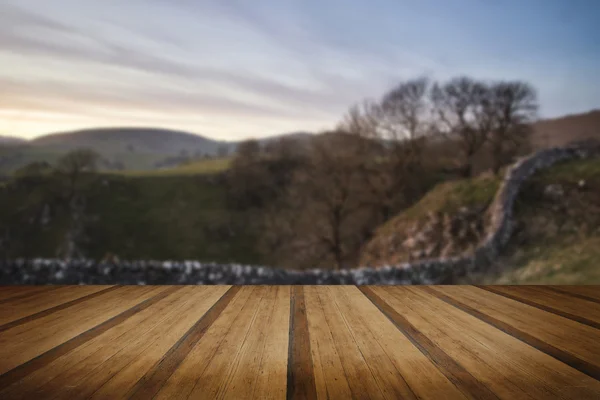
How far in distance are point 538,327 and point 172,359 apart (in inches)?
107

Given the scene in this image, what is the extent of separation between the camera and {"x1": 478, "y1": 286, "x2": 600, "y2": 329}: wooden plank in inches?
138

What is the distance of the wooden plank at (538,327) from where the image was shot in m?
2.50

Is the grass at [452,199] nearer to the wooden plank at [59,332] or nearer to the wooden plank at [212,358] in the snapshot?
the wooden plank at [212,358]

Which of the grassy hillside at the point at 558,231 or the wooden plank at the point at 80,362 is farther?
the grassy hillside at the point at 558,231

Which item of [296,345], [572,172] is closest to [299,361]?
[296,345]

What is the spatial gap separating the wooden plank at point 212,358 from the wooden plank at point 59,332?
31.6 inches

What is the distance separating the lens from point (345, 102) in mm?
20047

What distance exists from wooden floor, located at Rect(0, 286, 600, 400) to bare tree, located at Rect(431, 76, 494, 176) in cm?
1765

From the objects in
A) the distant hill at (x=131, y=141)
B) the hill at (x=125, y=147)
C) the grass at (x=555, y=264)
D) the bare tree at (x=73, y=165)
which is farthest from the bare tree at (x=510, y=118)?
the distant hill at (x=131, y=141)

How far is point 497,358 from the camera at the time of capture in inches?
96.1

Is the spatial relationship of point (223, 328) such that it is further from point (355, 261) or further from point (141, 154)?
point (141, 154)

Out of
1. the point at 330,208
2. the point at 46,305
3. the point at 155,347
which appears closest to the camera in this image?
the point at 155,347

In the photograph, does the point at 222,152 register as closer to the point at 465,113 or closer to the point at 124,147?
the point at 465,113

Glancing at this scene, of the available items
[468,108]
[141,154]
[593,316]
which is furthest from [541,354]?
[141,154]
